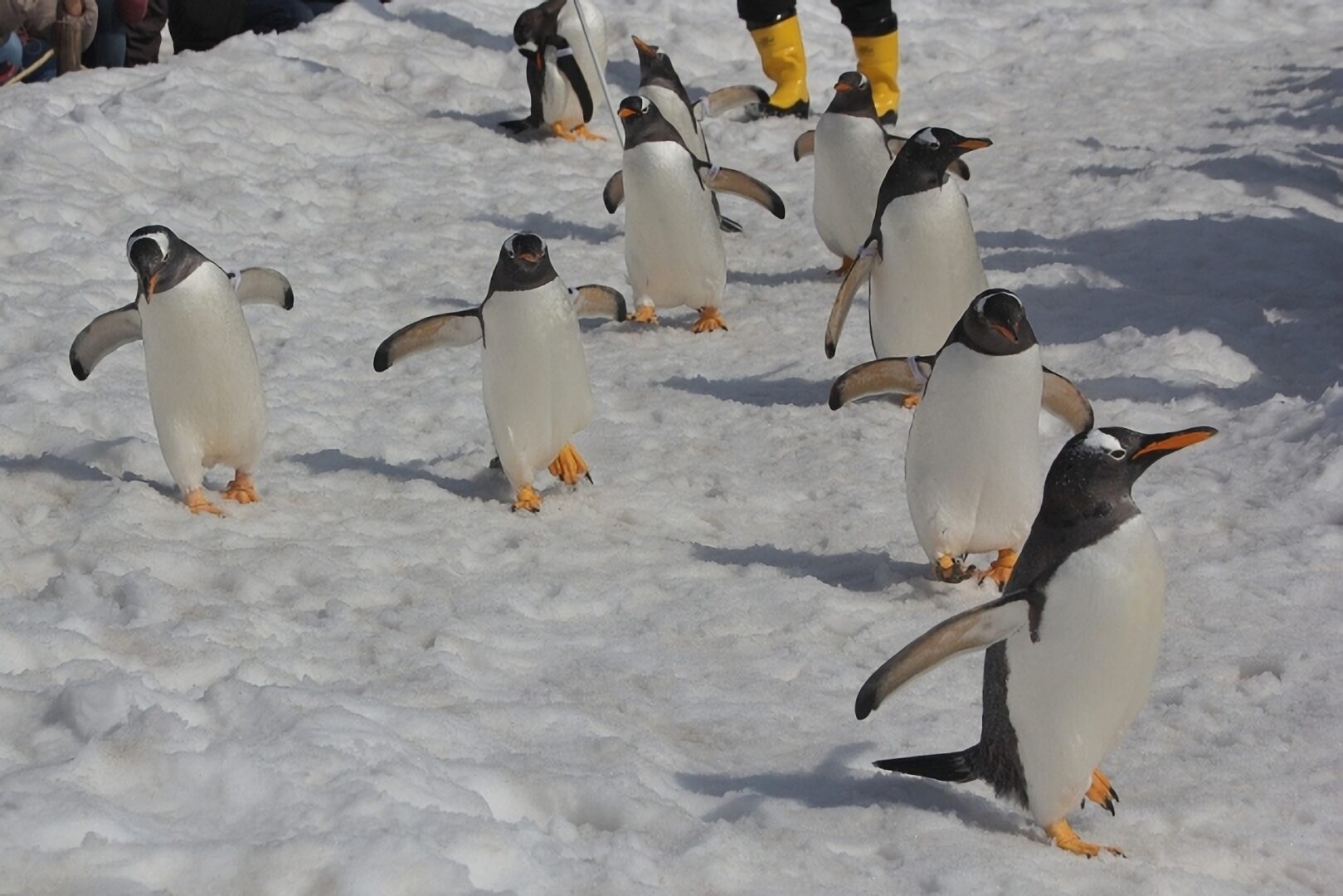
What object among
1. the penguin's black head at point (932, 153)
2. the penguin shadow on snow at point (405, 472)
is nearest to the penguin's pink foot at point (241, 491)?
the penguin shadow on snow at point (405, 472)

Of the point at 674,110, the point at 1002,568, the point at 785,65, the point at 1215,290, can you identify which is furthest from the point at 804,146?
the point at 1002,568

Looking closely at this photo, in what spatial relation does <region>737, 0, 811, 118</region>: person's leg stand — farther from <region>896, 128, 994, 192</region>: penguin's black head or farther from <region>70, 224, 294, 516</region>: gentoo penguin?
<region>70, 224, 294, 516</region>: gentoo penguin

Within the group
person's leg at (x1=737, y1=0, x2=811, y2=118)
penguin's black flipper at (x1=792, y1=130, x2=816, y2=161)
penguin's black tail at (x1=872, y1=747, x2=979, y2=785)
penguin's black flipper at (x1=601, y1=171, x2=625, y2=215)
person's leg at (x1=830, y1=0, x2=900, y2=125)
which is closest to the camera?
penguin's black tail at (x1=872, y1=747, x2=979, y2=785)

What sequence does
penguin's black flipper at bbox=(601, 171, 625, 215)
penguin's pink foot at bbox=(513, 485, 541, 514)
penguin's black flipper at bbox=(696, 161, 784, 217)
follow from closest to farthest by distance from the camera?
penguin's pink foot at bbox=(513, 485, 541, 514) < penguin's black flipper at bbox=(696, 161, 784, 217) < penguin's black flipper at bbox=(601, 171, 625, 215)

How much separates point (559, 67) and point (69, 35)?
289 centimetres

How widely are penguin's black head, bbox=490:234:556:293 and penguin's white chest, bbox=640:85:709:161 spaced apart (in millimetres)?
3898

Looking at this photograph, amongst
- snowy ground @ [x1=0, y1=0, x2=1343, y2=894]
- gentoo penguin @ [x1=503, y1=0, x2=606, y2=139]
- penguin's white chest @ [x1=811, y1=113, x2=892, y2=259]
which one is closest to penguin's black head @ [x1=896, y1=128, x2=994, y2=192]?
snowy ground @ [x1=0, y1=0, x2=1343, y2=894]

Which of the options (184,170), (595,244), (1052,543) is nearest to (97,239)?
(184,170)

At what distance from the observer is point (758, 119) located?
1035 centimetres

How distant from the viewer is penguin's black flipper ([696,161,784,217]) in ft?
22.4

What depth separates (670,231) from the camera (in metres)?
6.58

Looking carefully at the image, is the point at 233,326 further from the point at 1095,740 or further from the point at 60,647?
the point at 1095,740

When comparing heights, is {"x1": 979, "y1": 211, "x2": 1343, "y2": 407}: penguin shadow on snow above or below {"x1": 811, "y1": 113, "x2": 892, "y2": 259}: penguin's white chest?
below

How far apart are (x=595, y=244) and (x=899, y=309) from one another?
2915 millimetres
